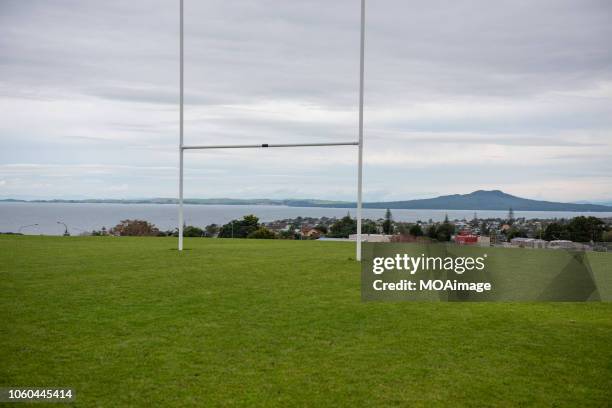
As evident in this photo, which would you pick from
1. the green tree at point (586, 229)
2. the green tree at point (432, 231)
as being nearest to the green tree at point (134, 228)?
the green tree at point (432, 231)

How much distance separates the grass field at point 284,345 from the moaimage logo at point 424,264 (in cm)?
68

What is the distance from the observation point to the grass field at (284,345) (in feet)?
14.3

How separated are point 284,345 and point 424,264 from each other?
4.78 m

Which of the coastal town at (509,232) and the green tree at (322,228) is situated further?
the green tree at (322,228)

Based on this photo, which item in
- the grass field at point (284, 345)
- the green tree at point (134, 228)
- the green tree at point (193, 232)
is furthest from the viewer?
the green tree at point (134, 228)

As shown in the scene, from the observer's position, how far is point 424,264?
978cm

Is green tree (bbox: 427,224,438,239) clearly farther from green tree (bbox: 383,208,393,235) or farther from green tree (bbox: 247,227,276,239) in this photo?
green tree (bbox: 247,227,276,239)

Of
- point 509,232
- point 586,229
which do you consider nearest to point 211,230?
point 509,232

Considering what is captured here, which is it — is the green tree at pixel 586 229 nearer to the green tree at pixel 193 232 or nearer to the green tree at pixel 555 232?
the green tree at pixel 555 232

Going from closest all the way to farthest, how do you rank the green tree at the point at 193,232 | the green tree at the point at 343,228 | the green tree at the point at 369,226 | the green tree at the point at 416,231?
the green tree at the point at 416,231 → the green tree at the point at 369,226 → the green tree at the point at 343,228 → the green tree at the point at 193,232

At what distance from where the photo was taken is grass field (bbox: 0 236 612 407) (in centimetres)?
435

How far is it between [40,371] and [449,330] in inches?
159

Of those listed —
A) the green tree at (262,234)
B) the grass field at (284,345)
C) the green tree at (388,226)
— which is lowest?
the grass field at (284,345)

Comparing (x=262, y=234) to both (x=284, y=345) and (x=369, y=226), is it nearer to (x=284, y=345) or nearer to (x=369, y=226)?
(x=369, y=226)
